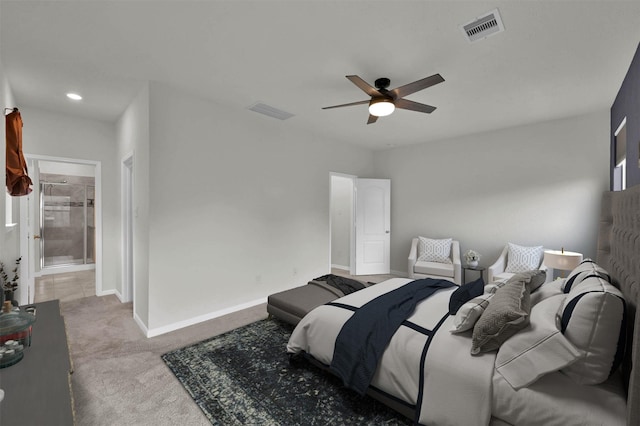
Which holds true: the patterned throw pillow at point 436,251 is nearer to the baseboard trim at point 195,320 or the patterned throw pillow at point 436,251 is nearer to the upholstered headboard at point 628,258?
the upholstered headboard at point 628,258

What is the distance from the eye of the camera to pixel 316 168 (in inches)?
197

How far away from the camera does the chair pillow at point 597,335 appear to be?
1303mm

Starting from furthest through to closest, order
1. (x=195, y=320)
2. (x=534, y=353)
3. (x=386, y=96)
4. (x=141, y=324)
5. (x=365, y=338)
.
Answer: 1. (x=195, y=320)
2. (x=141, y=324)
3. (x=386, y=96)
4. (x=365, y=338)
5. (x=534, y=353)

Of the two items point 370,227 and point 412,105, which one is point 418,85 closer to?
point 412,105

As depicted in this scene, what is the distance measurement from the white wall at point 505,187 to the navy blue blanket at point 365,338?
3201 millimetres

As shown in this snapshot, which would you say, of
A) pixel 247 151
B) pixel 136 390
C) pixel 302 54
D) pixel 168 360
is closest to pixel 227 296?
pixel 168 360

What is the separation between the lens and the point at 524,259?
4.09m

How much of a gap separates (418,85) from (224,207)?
267cm

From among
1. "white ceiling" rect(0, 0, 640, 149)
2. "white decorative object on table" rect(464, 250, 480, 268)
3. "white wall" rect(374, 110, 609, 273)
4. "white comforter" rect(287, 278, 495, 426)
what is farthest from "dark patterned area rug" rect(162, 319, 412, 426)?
"white wall" rect(374, 110, 609, 273)

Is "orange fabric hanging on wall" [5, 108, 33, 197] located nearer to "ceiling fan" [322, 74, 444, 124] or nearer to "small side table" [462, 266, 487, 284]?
"ceiling fan" [322, 74, 444, 124]

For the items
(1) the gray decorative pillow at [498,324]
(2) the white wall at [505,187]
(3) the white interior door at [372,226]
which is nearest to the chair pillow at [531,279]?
(1) the gray decorative pillow at [498,324]

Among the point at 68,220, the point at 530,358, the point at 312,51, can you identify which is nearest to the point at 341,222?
the point at 312,51

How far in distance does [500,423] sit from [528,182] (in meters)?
4.04

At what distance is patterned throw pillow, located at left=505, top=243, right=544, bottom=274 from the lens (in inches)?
159
